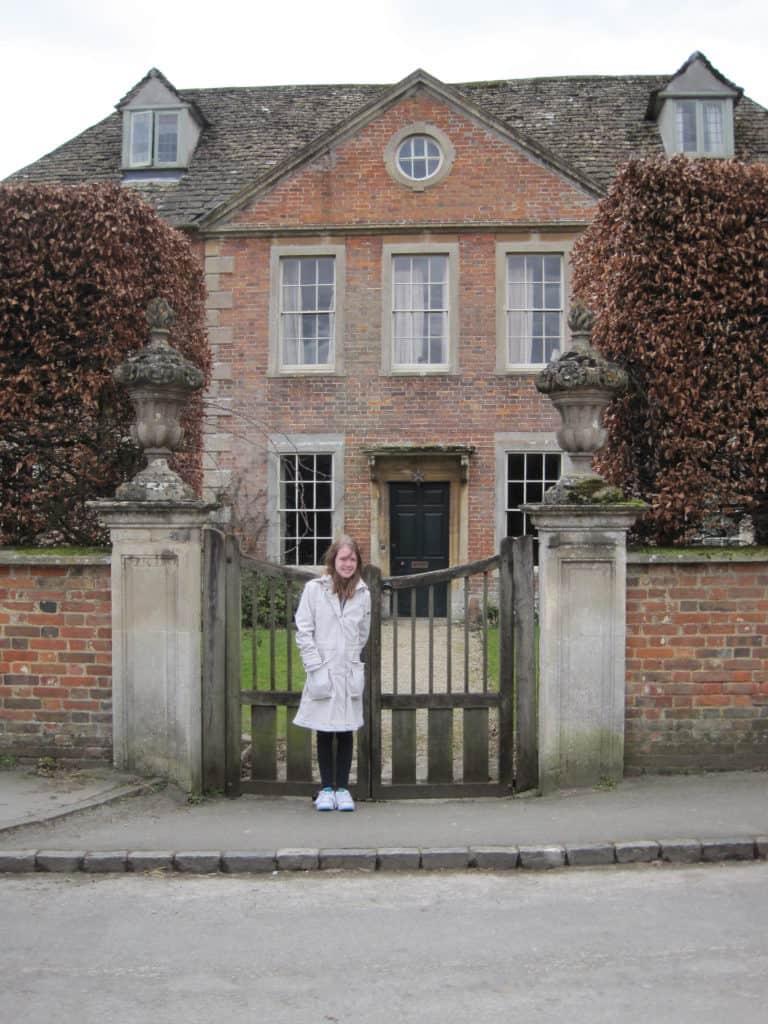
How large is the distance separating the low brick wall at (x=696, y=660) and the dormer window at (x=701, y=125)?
13396mm

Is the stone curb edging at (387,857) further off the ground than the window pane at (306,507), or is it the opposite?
the window pane at (306,507)

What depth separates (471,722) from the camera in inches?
260

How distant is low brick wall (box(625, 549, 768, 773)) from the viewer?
263 inches

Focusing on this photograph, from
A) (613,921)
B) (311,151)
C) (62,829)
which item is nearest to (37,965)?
(62,829)

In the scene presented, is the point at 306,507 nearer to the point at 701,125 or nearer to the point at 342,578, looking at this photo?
the point at 701,125

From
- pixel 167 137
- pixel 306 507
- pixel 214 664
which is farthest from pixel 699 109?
pixel 214 664

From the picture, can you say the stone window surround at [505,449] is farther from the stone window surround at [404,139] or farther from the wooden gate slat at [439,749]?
the wooden gate slat at [439,749]

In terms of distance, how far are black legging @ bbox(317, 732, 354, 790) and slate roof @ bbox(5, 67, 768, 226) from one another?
12.7m

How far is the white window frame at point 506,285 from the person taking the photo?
55.1ft

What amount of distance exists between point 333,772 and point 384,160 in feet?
42.7

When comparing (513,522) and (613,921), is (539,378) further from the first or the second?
(513,522)

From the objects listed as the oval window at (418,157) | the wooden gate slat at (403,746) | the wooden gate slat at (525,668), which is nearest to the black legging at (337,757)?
the wooden gate slat at (403,746)

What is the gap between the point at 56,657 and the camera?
6855 millimetres

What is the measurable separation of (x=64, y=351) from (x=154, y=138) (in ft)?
42.0
